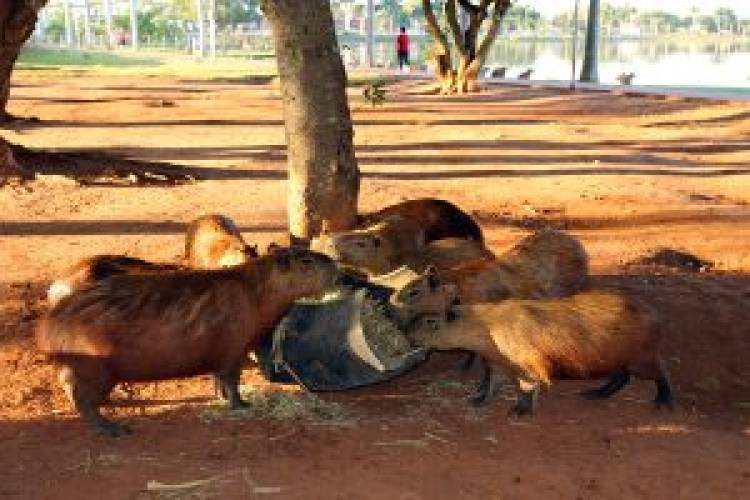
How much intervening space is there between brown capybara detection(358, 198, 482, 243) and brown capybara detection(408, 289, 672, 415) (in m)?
2.30

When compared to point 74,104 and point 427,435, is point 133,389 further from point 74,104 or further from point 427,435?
point 74,104

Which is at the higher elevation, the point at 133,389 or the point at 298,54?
the point at 298,54

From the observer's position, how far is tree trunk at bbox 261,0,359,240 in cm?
767

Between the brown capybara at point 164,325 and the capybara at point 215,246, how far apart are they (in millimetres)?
1079

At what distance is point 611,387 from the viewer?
613cm

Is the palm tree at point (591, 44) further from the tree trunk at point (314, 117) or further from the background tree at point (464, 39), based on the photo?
the tree trunk at point (314, 117)

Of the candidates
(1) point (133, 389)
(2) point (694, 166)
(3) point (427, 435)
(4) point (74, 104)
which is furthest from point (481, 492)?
(4) point (74, 104)

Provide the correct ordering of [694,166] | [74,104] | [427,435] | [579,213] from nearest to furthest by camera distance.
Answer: [427,435]
[579,213]
[694,166]
[74,104]

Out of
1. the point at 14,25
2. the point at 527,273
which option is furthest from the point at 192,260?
the point at 14,25

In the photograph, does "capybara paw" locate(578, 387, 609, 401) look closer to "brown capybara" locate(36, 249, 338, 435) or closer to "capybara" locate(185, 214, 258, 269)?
"brown capybara" locate(36, 249, 338, 435)

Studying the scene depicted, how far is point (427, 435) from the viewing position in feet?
17.3

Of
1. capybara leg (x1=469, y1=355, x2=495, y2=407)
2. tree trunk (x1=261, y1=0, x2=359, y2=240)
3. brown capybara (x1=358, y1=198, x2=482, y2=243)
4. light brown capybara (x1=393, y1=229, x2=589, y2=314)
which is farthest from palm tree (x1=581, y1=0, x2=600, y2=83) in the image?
capybara leg (x1=469, y1=355, x2=495, y2=407)

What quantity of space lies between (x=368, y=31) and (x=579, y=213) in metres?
52.3

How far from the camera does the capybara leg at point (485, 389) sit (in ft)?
19.2
